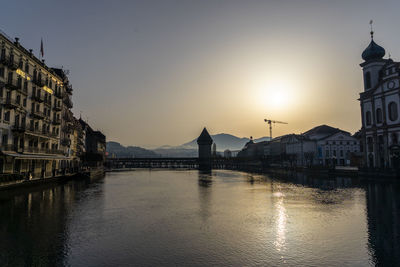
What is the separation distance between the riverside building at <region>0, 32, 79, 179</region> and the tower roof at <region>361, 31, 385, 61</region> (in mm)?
72129

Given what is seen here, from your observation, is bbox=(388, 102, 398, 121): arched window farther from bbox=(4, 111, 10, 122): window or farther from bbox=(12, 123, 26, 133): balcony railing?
bbox=(4, 111, 10, 122): window

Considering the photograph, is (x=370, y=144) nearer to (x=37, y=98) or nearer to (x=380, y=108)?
(x=380, y=108)

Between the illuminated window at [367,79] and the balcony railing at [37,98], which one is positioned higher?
the illuminated window at [367,79]

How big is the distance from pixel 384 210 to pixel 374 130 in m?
46.7

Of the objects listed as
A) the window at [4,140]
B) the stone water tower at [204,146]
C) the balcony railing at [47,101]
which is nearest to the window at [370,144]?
the balcony railing at [47,101]

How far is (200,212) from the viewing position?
24062 mm

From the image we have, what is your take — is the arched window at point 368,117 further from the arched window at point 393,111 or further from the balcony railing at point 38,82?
the balcony railing at point 38,82

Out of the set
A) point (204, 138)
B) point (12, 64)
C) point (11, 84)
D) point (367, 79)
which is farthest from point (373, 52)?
point (204, 138)

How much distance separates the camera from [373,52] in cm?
6456

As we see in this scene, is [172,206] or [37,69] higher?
[37,69]

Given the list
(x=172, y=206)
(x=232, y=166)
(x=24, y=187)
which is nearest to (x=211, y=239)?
(x=172, y=206)

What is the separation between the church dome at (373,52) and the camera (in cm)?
6412

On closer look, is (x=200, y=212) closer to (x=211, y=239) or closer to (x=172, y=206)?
(x=172, y=206)

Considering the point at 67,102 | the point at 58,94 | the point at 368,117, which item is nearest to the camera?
the point at 58,94
